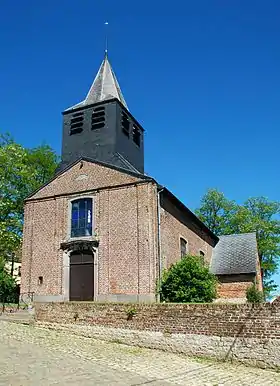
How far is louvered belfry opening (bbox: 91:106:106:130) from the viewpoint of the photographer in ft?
69.8

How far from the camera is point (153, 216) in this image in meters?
18.0

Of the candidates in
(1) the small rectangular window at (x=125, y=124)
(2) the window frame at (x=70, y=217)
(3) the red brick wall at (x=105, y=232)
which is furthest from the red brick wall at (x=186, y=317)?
(1) the small rectangular window at (x=125, y=124)

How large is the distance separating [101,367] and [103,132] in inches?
559

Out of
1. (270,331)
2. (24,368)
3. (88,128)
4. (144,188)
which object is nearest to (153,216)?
(144,188)

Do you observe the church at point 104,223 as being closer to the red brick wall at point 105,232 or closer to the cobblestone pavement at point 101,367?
the red brick wall at point 105,232

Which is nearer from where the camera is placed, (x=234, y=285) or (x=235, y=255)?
(x=234, y=285)

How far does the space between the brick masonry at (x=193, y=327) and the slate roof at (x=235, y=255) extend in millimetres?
12396

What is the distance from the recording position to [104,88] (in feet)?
76.1

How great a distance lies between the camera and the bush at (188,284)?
49.9 feet

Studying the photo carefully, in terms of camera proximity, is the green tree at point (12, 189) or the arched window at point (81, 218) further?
the green tree at point (12, 189)

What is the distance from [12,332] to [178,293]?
6127 mm

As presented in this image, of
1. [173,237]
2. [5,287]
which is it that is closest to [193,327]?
[173,237]

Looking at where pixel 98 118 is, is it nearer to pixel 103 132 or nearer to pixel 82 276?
pixel 103 132

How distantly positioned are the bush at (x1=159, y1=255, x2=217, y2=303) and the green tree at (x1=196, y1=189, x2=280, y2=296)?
2117 cm
